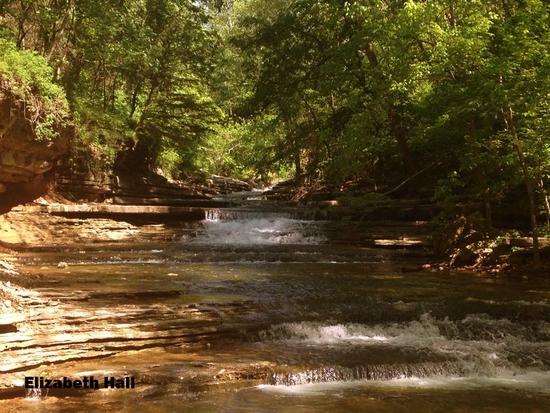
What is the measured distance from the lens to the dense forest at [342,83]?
1164 centimetres

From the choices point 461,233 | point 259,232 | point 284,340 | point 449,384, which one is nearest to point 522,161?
point 461,233

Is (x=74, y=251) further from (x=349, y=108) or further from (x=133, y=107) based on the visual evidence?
(x=349, y=108)

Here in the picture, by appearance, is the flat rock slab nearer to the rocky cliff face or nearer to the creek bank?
the rocky cliff face

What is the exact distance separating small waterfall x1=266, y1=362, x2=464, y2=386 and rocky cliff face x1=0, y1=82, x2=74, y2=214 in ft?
37.0

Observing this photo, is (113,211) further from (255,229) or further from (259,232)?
(259,232)

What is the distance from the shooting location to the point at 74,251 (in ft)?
46.9

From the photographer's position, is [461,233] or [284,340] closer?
[284,340]

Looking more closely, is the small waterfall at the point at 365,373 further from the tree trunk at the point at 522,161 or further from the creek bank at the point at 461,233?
the creek bank at the point at 461,233

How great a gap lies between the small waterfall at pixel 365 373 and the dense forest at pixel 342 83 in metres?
6.86

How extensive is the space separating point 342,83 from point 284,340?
15.7 meters

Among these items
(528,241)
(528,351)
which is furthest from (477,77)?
(528,351)

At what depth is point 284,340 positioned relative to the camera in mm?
6910

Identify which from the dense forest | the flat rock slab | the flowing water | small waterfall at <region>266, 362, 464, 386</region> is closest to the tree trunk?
the dense forest

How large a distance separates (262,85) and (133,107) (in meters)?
6.40
